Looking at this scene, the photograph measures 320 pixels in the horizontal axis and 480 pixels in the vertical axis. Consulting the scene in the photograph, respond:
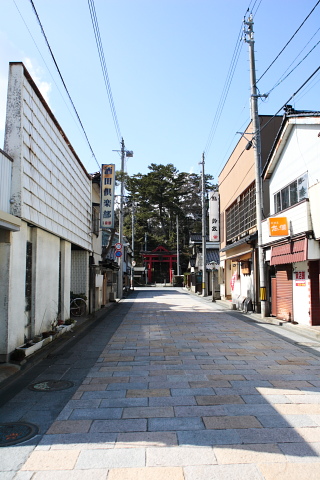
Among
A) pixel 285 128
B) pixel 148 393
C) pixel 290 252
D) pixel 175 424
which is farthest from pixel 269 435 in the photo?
pixel 285 128

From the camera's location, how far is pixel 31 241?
9.42m

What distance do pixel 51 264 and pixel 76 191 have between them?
4306mm

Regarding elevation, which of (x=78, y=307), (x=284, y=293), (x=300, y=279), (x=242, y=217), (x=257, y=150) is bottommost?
(x=78, y=307)

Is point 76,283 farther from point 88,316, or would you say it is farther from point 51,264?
point 51,264

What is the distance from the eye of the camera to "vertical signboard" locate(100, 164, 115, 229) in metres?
18.1

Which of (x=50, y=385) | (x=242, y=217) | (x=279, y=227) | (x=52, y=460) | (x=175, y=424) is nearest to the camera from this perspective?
(x=52, y=460)

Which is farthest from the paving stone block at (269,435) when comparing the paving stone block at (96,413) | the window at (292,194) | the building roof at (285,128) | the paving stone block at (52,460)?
the building roof at (285,128)

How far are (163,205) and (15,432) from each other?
6397 centimetres

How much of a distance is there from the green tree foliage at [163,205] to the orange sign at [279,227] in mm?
51240

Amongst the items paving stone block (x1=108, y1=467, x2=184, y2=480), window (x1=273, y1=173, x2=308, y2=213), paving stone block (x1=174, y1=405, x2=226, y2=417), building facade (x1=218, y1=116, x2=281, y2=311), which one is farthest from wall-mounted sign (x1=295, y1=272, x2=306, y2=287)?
paving stone block (x1=108, y1=467, x2=184, y2=480)

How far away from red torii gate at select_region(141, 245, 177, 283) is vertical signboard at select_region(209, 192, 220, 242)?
39.8m

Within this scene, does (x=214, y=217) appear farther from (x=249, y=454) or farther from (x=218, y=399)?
(x=249, y=454)

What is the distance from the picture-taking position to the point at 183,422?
4.68 metres

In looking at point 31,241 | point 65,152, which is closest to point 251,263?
point 65,152
